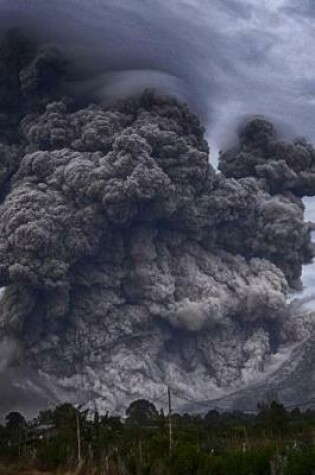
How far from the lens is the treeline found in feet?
117

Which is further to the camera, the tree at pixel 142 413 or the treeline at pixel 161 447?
the tree at pixel 142 413

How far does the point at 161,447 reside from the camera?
42.1m

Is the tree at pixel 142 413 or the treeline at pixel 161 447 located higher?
the tree at pixel 142 413

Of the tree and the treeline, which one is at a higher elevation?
the tree

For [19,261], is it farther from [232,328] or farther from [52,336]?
[232,328]

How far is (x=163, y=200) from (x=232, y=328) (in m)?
19.4

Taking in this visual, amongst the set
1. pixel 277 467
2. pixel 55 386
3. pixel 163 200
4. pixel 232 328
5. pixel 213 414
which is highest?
pixel 163 200

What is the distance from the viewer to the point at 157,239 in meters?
90.2

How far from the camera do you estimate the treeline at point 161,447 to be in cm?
3572

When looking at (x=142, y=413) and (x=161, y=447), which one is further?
(x=142, y=413)

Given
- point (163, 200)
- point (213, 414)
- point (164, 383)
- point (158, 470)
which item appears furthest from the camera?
point (164, 383)

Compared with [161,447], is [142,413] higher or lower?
higher

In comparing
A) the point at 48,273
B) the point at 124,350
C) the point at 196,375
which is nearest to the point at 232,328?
the point at 196,375

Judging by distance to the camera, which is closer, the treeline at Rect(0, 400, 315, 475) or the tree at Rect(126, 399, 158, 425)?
the treeline at Rect(0, 400, 315, 475)
